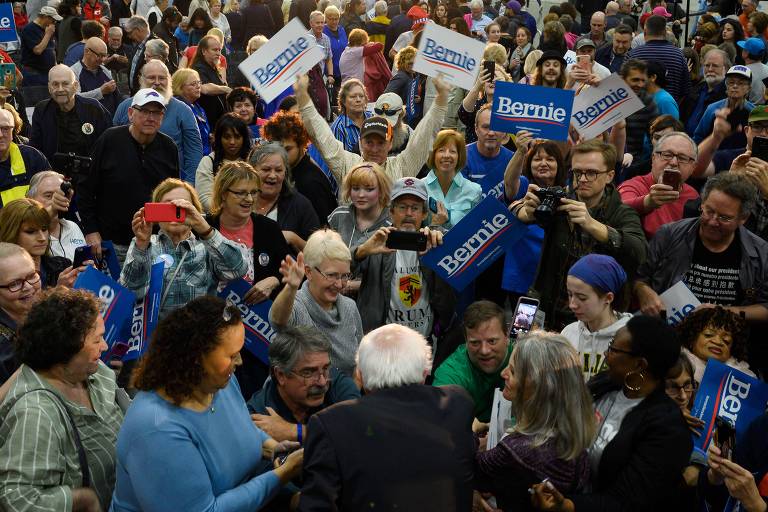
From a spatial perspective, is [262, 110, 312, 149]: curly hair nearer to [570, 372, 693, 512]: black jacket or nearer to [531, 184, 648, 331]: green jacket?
[531, 184, 648, 331]: green jacket

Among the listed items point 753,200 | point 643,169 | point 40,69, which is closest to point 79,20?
point 40,69

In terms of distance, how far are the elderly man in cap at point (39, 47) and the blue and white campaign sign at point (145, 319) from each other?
26.4ft

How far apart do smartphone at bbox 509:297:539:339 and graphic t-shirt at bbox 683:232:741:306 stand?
97 centimetres

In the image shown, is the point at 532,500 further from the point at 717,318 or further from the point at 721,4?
the point at 721,4

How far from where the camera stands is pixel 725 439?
3576 millimetres

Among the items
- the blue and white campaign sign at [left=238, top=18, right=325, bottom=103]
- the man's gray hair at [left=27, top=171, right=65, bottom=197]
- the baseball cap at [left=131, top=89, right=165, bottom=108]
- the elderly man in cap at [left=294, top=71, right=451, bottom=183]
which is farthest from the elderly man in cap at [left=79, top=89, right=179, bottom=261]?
the elderly man in cap at [left=294, top=71, right=451, bottom=183]

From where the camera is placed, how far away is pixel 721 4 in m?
16.0

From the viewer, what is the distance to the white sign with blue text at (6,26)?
28.1ft

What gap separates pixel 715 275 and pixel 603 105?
5.94ft

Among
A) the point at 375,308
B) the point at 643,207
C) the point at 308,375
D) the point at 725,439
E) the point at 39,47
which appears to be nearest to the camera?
the point at 725,439

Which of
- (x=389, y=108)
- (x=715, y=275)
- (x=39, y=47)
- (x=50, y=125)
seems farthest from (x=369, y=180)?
(x=39, y=47)

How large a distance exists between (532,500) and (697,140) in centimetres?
543

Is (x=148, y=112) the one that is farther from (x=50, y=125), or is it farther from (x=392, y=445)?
(x=392, y=445)

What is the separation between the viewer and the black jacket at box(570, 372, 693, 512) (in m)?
3.38
